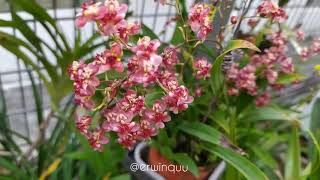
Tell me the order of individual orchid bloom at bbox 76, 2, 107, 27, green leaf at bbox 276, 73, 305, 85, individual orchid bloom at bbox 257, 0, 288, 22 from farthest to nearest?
green leaf at bbox 276, 73, 305, 85 < individual orchid bloom at bbox 257, 0, 288, 22 < individual orchid bloom at bbox 76, 2, 107, 27

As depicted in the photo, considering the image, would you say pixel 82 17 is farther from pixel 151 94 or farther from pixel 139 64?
pixel 151 94

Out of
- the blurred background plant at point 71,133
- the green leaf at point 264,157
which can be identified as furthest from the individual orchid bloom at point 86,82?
the green leaf at point 264,157

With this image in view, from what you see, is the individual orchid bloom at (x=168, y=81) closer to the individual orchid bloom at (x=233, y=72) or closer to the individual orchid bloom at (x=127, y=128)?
the individual orchid bloom at (x=127, y=128)

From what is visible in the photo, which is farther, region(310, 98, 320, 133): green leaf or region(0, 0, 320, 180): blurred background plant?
region(310, 98, 320, 133): green leaf

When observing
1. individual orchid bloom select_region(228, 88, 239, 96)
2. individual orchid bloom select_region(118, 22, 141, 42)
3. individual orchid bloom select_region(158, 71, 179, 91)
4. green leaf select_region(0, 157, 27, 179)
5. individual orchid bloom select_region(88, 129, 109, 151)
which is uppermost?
individual orchid bloom select_region(118, 22, 141, 42)

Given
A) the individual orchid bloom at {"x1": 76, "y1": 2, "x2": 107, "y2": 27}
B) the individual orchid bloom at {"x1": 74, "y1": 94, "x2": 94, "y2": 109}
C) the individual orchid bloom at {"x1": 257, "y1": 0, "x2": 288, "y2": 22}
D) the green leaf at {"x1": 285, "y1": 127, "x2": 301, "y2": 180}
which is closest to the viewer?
the individual orchid bloom at {"x1": 76, "y1": 2, "x2": 107, "y2": 27}

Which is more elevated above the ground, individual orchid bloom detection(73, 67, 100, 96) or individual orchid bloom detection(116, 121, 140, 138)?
individual orchid bloom detection(73, 67, 100, 96)

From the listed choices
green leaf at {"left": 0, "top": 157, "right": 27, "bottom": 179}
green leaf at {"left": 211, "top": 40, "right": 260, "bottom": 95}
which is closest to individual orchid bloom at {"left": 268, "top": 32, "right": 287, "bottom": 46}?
green leaf at {"left": 211, "top": 40, "right": 260, "bottom": 95}

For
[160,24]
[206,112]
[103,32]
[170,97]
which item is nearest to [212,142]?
[206,112]

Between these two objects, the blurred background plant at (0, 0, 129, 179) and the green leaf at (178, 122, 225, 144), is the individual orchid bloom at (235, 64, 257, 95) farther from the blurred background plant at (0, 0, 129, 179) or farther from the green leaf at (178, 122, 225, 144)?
the blurred background plant at (0, 0, 129, 179)
